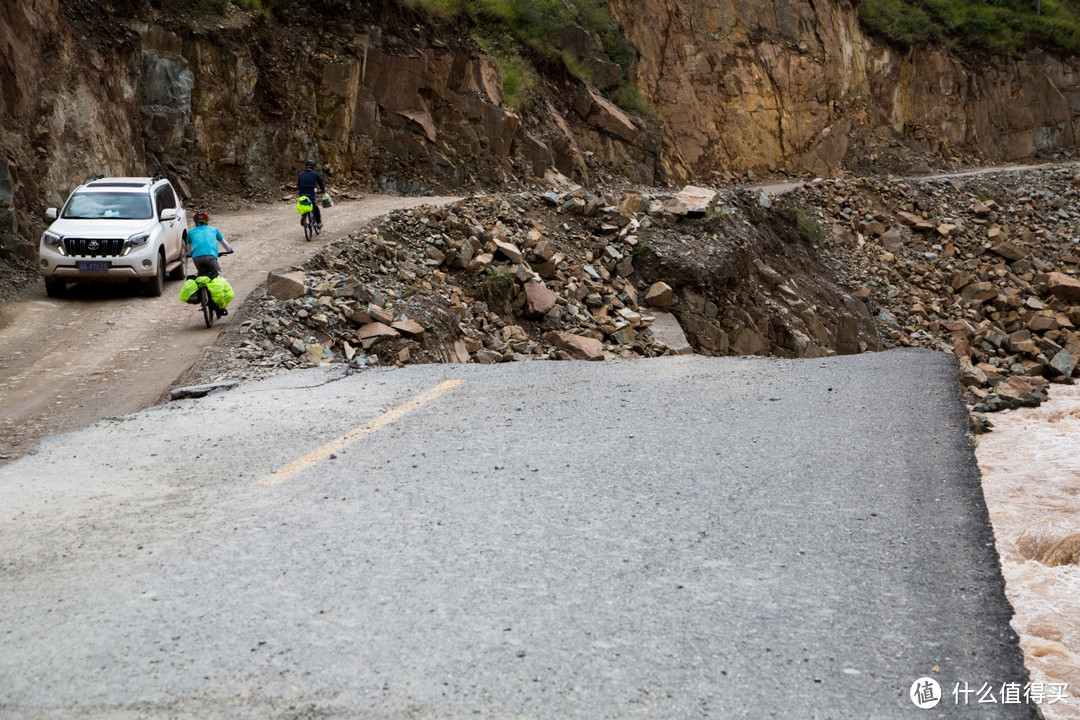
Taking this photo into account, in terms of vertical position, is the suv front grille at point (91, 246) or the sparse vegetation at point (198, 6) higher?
the sparse vegetation at point (198, 6)

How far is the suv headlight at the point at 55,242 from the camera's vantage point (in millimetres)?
14672

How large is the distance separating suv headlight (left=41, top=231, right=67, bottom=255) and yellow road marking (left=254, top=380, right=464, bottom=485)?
866cm

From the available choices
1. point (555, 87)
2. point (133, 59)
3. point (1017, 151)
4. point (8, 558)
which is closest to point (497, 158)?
point (555, 87)

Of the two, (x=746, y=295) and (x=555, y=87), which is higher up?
(x=555, y=87)

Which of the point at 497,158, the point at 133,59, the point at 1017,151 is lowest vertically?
the point at 1017,151

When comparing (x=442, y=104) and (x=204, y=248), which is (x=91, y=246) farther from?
(x=442, y=104)

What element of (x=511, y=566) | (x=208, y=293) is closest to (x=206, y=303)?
(x=208, y=293)

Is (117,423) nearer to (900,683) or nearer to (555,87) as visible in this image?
(900,683)

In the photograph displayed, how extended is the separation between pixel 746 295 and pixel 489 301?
6854 mm

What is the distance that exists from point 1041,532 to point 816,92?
123 feet

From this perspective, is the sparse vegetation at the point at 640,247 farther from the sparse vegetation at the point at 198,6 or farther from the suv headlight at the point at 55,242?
the sparse vegetation at the point at 198,6

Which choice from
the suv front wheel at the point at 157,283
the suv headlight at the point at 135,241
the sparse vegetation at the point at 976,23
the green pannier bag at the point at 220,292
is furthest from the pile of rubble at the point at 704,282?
the sparse vegetation at the point at 976,23

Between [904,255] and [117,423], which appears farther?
[904,255]

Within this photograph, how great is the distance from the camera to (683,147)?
3731 centimetres
